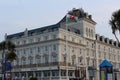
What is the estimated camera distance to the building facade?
82.2 m

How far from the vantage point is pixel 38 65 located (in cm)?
8581

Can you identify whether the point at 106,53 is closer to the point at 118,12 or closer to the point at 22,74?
the point at 22,74

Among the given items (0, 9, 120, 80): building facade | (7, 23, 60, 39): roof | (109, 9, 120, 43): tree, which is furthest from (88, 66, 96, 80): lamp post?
(109, 9, 120, 43): tree

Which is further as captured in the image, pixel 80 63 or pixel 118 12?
pixel 80 63

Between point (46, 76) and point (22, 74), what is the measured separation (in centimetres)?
1079

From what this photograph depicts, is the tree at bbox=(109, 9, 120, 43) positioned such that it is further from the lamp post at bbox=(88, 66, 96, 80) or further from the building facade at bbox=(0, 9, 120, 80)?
the lamp post at bbox=(88, 66, 96, 80)

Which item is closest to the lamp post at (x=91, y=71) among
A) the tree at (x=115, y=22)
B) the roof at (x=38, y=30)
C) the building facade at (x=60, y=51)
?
→ the building facade at (x=60, y=51)

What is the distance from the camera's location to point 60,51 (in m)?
81.7

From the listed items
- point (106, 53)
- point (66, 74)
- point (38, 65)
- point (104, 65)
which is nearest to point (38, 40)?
point (38, 65)

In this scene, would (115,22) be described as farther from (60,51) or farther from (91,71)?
(91,71)

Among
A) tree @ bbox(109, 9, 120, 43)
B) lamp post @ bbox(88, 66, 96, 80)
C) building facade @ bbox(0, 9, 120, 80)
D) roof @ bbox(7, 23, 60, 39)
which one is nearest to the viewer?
tree @ bbox(109, 9, 120, 43)

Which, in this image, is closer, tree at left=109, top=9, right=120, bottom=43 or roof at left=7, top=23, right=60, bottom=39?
tree at left=109, top=9, right=120, bottom=43

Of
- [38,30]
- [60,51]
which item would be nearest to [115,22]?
[60,51]

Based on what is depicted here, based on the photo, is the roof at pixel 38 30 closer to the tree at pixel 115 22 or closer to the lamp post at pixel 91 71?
the lamp post at pixel 91 71
